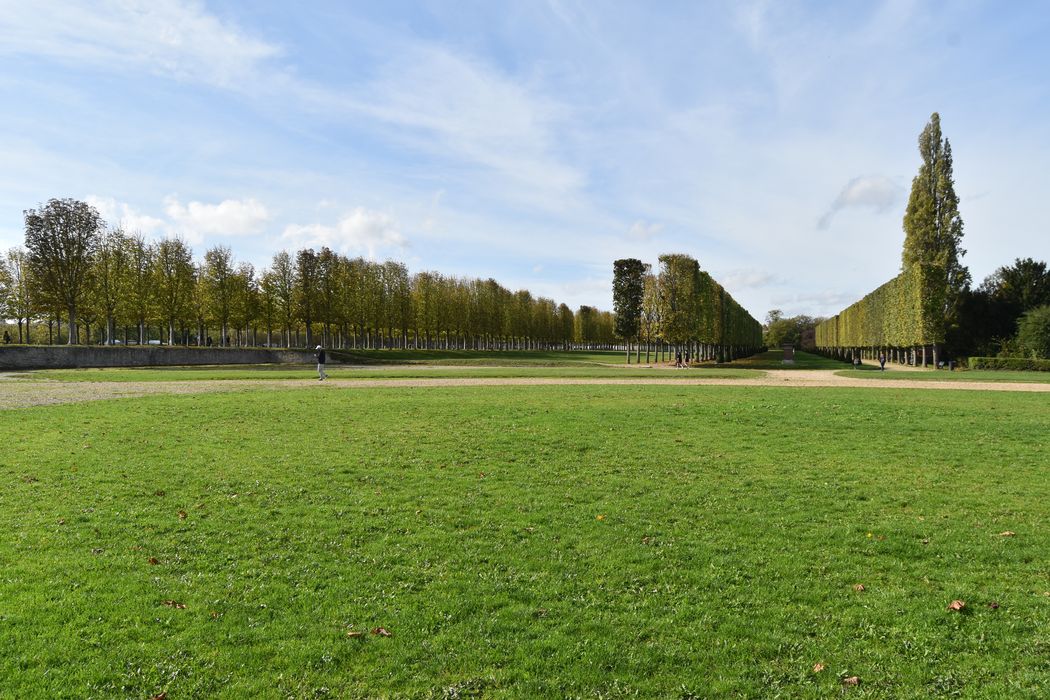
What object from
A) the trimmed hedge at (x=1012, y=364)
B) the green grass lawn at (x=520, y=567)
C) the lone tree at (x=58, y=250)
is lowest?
the green grass lawn at (x=520, y=567)

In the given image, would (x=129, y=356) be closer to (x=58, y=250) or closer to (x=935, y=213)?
(x=58, y=250)

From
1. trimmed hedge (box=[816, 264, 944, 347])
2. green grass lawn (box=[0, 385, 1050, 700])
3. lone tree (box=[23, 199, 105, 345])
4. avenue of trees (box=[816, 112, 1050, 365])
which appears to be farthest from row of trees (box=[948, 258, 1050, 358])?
lone tree (box=[23, 199, 105, 345])

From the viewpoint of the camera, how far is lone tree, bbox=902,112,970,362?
66.4 meters

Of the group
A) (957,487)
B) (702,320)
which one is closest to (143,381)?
(957,487)

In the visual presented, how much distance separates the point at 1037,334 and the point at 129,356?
86712mm

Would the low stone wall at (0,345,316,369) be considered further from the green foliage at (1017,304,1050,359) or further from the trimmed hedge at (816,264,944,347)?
the green foliage at (1017,304,1050,359)

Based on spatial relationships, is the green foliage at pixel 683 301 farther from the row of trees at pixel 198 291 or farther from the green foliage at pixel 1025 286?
the row of trees at pixel 198 291

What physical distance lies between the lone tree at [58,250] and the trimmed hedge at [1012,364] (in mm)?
87221

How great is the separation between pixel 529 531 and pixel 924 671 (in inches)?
188

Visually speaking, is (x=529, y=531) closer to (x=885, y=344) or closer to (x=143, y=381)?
(x=143, y=381)

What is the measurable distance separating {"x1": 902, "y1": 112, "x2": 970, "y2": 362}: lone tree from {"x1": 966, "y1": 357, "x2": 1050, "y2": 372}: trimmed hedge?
17716 mm

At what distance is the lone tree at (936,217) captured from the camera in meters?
66.4

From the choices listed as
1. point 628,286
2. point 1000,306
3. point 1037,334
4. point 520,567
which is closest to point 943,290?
point 1037,334

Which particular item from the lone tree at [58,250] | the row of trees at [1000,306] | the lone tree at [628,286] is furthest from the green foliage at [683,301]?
the lone tree at [58,250]
